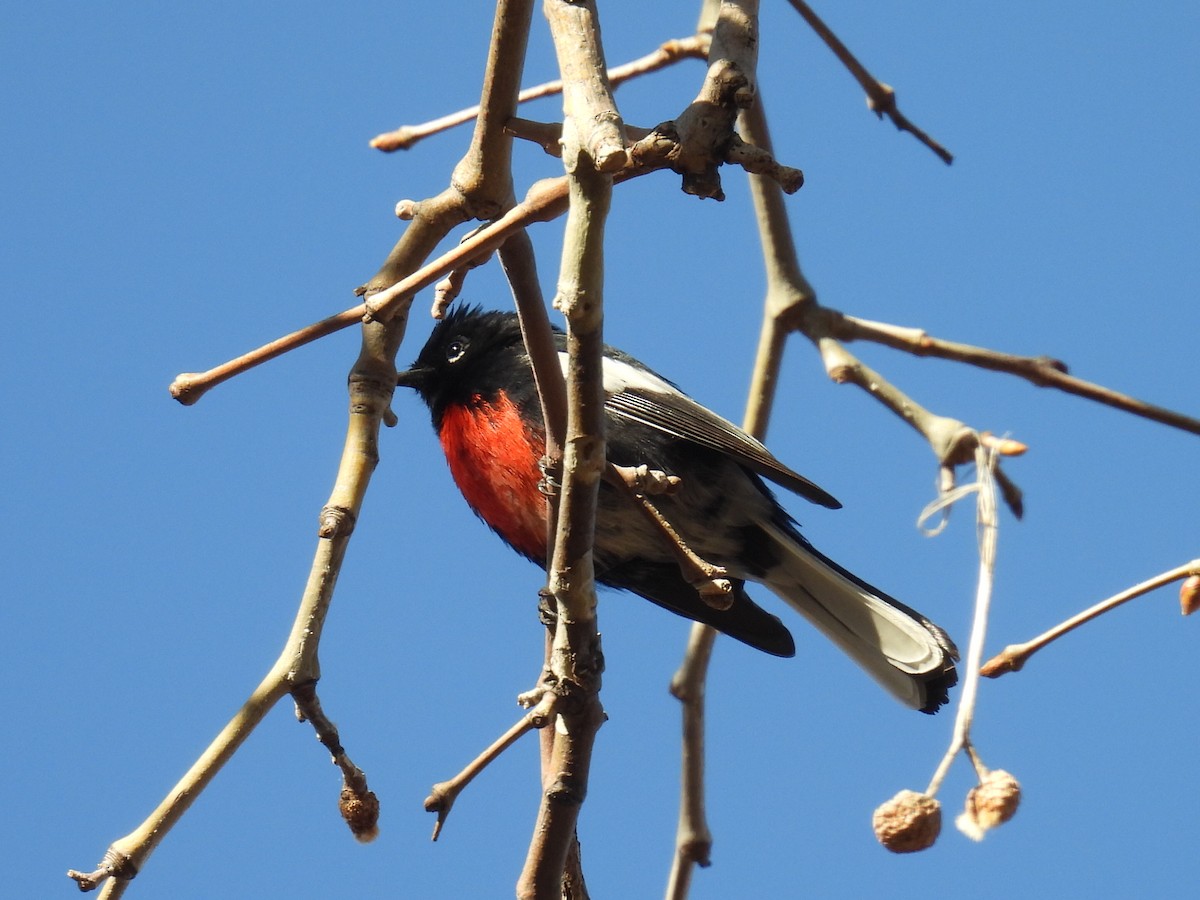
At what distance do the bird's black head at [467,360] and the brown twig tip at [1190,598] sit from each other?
8.97ft

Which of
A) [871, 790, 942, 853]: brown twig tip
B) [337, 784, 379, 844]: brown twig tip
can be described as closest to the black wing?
[337, 784, 379, 844]: brown twig tip

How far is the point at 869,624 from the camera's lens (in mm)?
4160

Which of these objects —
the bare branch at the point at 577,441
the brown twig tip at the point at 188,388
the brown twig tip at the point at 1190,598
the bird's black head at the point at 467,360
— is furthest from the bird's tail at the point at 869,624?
the brown twig tip at the point at 188,388

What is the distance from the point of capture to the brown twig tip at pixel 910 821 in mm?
1900

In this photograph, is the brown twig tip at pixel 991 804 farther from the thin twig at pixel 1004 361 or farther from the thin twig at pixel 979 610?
the thin twig at pixel 1004 361

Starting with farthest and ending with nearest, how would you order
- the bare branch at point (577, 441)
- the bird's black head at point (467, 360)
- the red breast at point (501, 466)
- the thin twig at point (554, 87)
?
1. the bird's black head at point (467, 360)
2. the red breast at point (501, 466)
3. the thin twig at point (554, 87)
4. the bare branch at point (577, 441)

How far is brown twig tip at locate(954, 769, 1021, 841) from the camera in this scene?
182cm

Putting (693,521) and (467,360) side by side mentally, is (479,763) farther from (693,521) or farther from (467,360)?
(467,360)

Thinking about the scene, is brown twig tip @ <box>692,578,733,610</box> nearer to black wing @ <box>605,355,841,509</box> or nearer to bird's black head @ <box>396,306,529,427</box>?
black wing @ <box>605,355,841,509</box>

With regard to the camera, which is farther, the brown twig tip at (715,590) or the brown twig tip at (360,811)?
the brown twig tip at (360,811)

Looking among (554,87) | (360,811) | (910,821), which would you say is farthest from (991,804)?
(554,87)

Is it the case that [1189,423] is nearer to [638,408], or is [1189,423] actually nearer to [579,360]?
[579,360]

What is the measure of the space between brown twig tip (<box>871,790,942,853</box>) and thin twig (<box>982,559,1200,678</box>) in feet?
0.72

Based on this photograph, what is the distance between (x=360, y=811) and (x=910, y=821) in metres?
0.96
